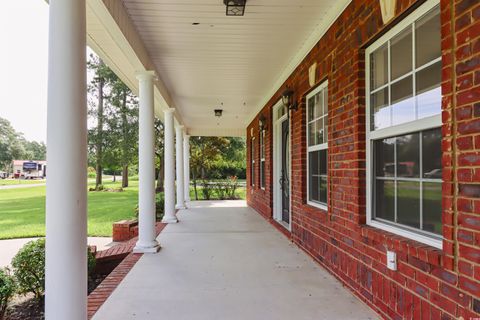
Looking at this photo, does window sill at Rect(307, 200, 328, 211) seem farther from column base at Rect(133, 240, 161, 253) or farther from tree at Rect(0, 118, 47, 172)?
tree at Rect(0, 118, 47, 172)

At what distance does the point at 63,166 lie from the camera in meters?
2.37

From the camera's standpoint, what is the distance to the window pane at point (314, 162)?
4737mm

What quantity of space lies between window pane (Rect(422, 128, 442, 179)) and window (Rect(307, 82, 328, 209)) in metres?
1.95

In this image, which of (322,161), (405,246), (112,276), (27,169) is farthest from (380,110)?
(27,169)

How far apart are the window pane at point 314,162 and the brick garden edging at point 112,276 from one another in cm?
265

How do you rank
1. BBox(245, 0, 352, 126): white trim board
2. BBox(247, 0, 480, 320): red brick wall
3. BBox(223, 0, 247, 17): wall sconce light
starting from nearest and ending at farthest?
BBox(247, 0, 480, 320): red brick wall, BBox(223, 0, 247, 17): wall sconce light, BBox(245, 0, 352, 126): white trim board

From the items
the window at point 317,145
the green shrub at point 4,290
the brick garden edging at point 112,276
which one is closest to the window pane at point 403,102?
the window at point 317,145

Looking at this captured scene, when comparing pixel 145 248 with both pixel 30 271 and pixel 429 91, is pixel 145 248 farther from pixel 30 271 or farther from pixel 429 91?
pixel 429 91

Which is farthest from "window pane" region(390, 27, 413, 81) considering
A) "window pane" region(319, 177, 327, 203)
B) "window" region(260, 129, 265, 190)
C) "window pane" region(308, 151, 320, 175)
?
"window" region(260, 129, 265, 190)

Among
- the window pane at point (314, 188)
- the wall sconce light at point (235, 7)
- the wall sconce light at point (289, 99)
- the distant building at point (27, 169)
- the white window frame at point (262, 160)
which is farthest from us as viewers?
the distant building at point (27, 169)

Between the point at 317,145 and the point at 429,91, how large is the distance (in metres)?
2.36

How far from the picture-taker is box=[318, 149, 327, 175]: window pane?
443 centimetres

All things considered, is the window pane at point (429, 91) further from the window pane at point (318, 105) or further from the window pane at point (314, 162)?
the window pane at point (314, 162)

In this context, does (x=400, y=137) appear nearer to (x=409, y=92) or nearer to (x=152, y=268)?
(x=409, y=92)
